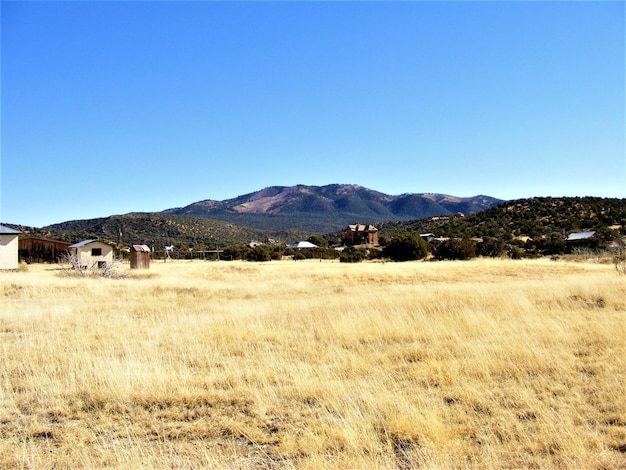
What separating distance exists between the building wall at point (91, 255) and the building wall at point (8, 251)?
5.07m

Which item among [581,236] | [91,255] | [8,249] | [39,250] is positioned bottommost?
[91,255]

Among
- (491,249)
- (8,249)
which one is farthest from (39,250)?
(491,249)

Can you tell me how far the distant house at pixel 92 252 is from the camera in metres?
39.3

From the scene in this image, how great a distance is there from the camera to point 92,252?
40281 millimetres

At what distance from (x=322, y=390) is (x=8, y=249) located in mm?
37107

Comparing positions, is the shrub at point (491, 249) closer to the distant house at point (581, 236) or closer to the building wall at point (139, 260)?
the distant house at point (581, 236)

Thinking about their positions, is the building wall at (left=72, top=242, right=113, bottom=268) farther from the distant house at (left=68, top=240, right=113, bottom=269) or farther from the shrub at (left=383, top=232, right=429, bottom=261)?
the shrub at (left=383, top=232, right=429, bottom=261)

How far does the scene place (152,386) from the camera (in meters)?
5.50

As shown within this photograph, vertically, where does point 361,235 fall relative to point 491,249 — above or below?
above

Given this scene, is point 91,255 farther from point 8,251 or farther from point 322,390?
point 322,390

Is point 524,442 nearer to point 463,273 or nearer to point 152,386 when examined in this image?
point 152,386

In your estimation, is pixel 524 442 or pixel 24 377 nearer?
pixel 524 442

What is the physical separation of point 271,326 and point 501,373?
496cm

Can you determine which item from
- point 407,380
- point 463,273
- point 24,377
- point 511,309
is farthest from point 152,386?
point 463,273
